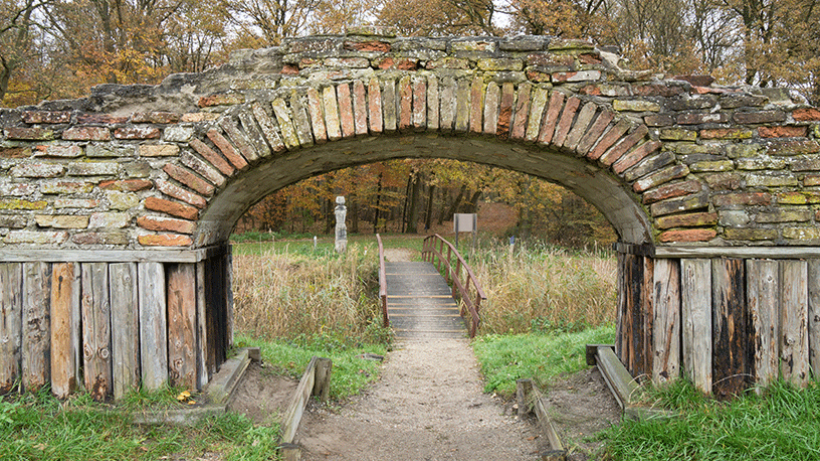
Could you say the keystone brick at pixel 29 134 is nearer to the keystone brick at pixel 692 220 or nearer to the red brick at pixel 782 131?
Result: the keystone brick at pixel 692 220

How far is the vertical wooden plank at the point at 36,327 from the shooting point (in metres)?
3.66

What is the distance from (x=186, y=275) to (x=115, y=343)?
681 mm

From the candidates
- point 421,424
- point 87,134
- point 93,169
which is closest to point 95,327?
point 93,169

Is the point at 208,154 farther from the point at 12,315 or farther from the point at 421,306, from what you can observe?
the point at 421,306

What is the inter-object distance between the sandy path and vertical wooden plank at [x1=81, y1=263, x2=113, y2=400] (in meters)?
1.59

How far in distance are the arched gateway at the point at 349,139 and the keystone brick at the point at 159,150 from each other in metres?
0.01

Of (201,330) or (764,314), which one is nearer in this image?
(764,314)

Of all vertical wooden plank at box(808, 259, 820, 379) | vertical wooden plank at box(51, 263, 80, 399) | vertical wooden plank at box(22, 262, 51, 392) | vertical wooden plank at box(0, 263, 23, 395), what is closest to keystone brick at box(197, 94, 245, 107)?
vertical wooden plank at box(51, 263, 80, 399)

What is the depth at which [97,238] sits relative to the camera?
3699 mm

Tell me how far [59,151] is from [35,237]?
640 millimetres

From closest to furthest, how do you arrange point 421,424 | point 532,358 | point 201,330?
point 201,330 < point 421,424 < point 532,358

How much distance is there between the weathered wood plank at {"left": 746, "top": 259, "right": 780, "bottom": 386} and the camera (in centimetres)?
354

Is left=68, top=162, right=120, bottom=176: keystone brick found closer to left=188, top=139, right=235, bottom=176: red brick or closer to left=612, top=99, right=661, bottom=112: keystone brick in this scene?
left=188, top=139, right=235, bottom=176: red brick

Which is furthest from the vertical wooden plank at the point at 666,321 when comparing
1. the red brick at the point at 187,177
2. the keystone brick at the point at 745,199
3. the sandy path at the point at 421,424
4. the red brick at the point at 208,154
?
the red brick at the point at 187,177
